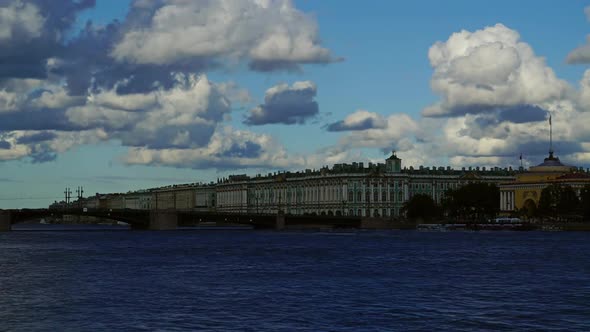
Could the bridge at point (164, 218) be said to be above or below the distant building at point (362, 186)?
below

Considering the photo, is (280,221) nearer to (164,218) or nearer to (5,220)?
(164,218)

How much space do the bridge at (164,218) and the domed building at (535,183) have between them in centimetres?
2091

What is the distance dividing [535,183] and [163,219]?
4624 centimetres

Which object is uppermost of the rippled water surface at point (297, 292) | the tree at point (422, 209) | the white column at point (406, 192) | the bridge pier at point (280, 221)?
the white column at point (406, 192)

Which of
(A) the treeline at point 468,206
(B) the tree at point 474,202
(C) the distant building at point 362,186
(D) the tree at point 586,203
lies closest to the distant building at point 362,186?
(C) the distant building at point 362,186

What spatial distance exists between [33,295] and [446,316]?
1362 cm

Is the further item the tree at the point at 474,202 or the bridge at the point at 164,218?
the tree at the point at 474,202

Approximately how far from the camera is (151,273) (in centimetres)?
4647

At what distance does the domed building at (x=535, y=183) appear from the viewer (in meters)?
134

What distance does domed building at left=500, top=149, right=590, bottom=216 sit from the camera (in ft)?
440

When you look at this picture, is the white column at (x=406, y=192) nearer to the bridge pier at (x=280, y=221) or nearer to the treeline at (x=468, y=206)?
the treeline at (x=468, y=206)

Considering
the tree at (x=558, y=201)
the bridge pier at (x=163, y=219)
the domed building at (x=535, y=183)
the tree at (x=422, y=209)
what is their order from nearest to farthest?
1. the tree at (x=558, y=201)
2. the bridge pier at (x=163, y=219)
3. the domed building at (x=535, y=183)
4. the tree at (x=422, y=209)

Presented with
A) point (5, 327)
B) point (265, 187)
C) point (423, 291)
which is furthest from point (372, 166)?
point (5, 327)

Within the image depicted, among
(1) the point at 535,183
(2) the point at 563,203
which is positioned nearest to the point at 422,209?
(1) the point at 535,183
